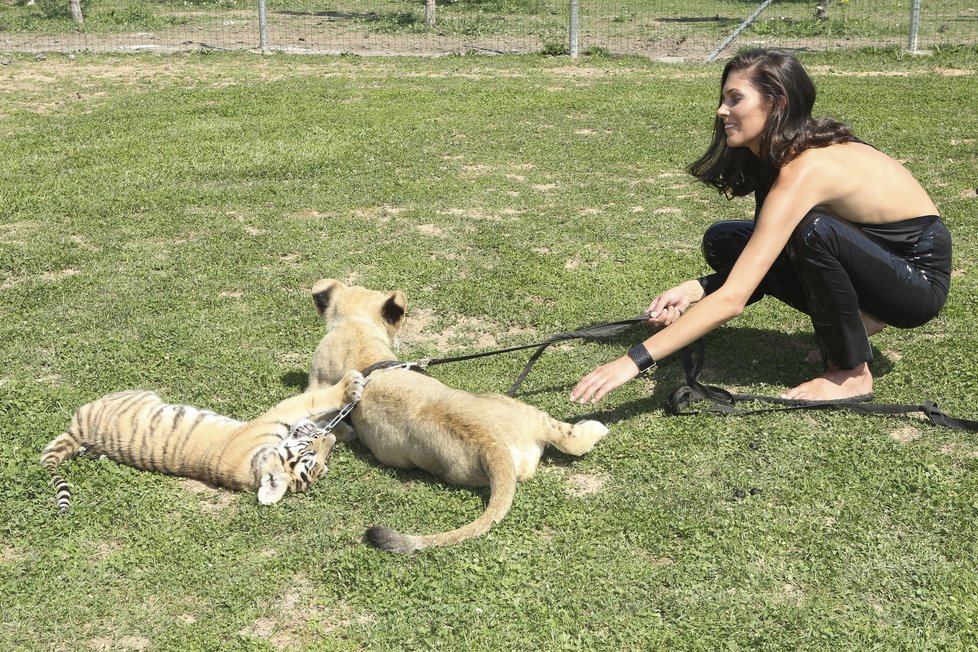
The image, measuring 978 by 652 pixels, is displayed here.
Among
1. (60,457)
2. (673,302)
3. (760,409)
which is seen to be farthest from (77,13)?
(760,409)

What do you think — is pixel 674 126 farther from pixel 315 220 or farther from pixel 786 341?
pixel 786 341

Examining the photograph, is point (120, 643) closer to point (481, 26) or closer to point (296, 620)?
point (296, 620)

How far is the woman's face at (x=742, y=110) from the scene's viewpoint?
502 cm

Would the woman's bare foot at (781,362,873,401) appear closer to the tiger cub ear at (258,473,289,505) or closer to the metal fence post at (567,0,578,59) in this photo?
the tiger cub ear at (258,473,289,505)

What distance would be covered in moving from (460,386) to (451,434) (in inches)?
47.9

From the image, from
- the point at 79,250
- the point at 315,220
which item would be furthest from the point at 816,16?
the point at 79,250

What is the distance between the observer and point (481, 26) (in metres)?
21.7

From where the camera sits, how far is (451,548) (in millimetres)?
4113

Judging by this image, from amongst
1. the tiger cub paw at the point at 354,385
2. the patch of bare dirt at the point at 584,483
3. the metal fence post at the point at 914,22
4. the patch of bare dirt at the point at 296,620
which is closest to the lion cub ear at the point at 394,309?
the tiger cub paw at the point at 354,385

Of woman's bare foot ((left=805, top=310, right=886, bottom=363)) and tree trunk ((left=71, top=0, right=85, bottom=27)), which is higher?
tree trunk ((left=71, top=0, right=85, bottom=27))

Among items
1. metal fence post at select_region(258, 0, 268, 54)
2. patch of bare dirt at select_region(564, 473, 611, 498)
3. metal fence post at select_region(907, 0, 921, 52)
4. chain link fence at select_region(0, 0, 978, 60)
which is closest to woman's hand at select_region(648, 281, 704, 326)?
patch of bare dirt at select_region(564, 473, 611, 498)

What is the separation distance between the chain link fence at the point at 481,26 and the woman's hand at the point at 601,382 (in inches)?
550

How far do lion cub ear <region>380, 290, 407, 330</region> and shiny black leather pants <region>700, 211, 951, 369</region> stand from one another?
2131 mm

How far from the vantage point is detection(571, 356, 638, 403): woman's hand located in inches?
170
